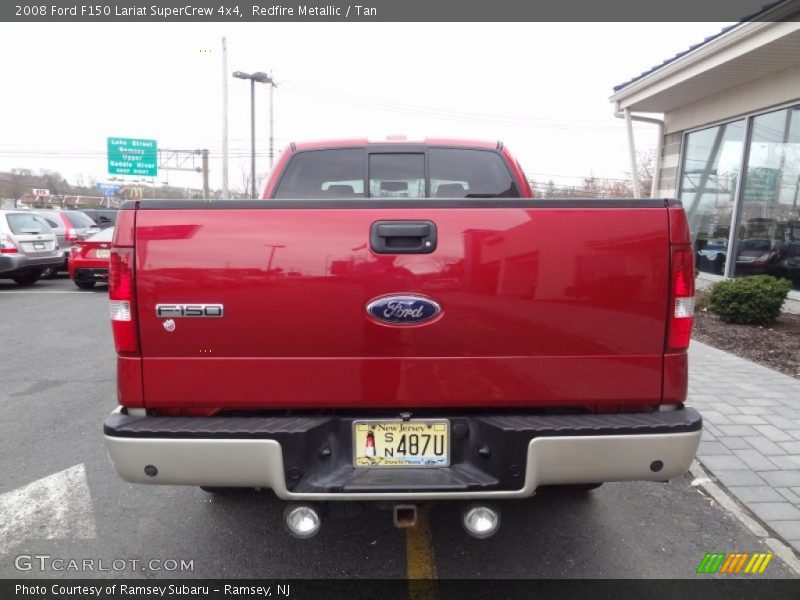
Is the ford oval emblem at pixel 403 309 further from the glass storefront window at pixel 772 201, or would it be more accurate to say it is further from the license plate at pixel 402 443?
the glass storefront window at pixel 772 201

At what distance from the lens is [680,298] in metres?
2.05

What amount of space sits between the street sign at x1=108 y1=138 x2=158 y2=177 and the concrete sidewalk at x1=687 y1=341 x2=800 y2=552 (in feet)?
119

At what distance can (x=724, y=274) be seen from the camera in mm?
9969

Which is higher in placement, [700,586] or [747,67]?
[747,67]

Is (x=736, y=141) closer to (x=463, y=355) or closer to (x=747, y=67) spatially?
(x=747, y=67)

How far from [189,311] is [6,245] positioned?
11711 millimetres

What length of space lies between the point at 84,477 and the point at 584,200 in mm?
3426

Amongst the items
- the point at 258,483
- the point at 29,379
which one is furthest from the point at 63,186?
the point at 258,483

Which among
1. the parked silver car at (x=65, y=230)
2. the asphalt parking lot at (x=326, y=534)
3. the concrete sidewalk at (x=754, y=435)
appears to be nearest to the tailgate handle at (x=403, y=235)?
the asphalt parking lot at (x=326, y=534)

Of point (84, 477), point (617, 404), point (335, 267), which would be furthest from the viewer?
point (84, 477)

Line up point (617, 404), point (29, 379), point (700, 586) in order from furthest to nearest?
point (29, 379), point (700, 586), point (617, 404)

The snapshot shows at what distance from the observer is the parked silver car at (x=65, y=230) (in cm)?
1327

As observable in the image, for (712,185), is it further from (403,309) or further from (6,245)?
(6,245)

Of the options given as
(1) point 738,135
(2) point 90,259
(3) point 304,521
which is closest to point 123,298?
(3) point 304,521
